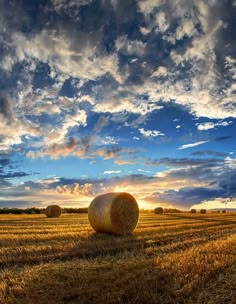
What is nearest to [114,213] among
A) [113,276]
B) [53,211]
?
[113,276]

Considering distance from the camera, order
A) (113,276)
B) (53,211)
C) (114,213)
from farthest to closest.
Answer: (53,211) < (114,213) < (113,276)

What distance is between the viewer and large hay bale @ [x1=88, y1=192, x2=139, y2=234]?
667 inches

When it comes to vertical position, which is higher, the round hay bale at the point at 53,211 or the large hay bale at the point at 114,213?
the round hay bale at the point at 53,211

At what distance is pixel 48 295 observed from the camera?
654 centimetres

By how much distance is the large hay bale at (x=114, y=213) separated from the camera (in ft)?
55.6

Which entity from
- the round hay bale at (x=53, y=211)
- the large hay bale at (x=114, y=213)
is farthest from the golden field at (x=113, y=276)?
the round hay bale at (x=53, y=211)

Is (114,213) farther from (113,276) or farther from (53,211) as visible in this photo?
(53,211)

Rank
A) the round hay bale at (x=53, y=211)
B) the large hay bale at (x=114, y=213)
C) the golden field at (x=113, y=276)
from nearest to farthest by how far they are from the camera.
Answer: the golden field at (x=113, y=276) < the large hay bale at (x=114, y=213) < the round hay bale at (x=53, y=211)

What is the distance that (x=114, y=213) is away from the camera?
56.2 ft

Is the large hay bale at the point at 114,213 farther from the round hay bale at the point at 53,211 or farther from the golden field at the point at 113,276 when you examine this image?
the round hay bale at the point at 53,211

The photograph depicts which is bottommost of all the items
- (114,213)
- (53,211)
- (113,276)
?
(113,276)

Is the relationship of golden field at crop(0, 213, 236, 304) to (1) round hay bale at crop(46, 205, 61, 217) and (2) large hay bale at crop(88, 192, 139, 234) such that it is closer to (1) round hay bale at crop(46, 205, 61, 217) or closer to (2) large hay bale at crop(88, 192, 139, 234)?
(2) large hay bale at crop(88, 192, 139, 234)

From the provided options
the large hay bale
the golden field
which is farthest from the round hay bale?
the golden field

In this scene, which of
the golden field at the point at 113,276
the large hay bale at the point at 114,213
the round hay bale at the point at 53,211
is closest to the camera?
the golden field at the point at 113,276
